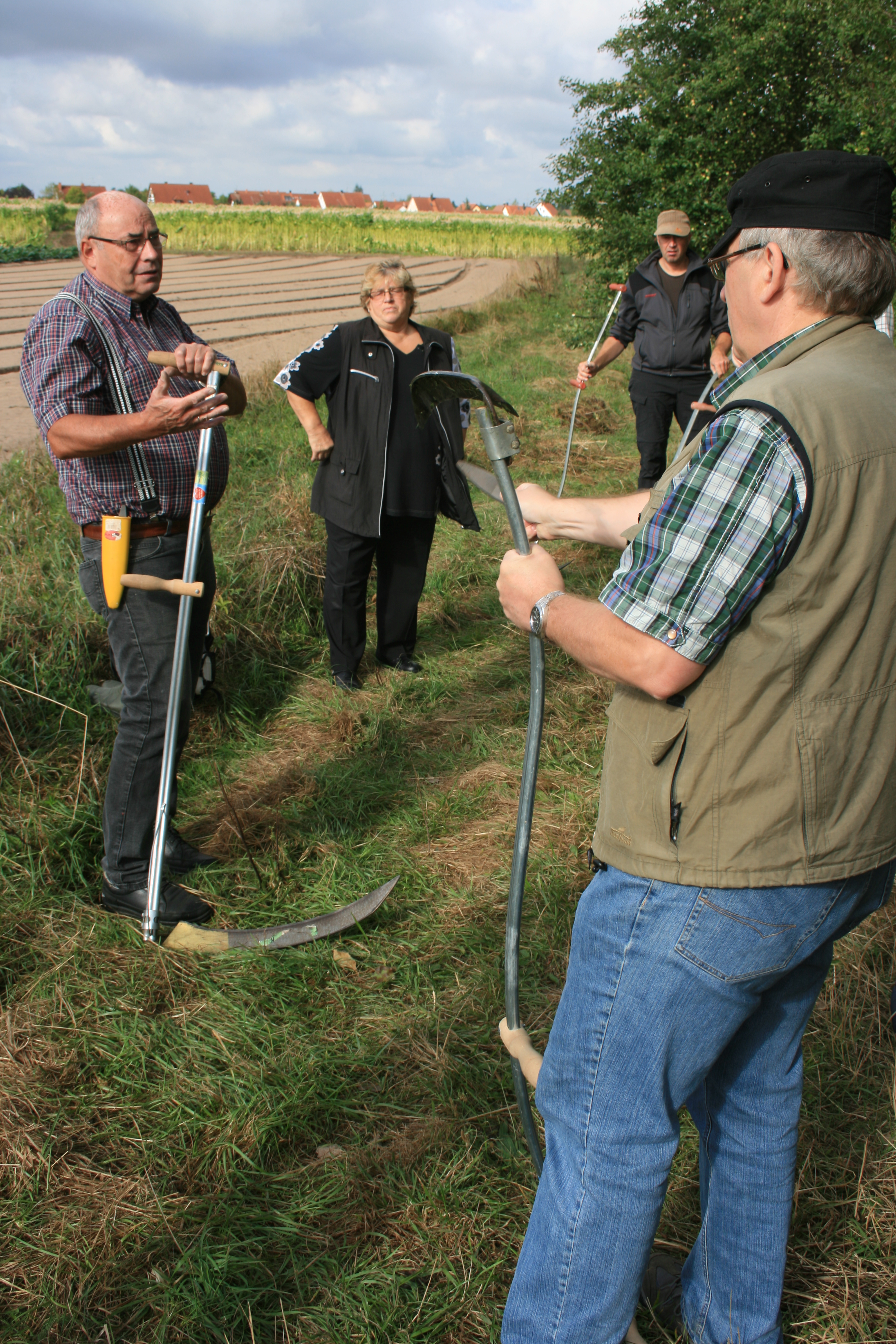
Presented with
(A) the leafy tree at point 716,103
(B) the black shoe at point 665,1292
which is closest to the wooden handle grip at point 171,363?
(B) the black shoe at point 665,1292

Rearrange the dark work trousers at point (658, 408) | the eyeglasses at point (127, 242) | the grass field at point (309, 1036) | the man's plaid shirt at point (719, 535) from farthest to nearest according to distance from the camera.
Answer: the dark work trousers at point (658, 408)
the eyeglasses at point (127, 242)
the grass field at point (309, 1036)
the man's plaid shirt at point (719, 535)

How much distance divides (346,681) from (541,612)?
11.2ft

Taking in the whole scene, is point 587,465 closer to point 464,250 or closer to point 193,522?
point 193,522

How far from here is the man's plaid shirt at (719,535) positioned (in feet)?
3.77

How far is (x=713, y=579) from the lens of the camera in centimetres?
118

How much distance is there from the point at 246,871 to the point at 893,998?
2138mm

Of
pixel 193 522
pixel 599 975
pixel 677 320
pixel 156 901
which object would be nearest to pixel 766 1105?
pixel 599 975

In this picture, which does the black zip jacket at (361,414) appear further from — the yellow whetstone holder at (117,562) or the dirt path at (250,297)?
the dirt path at (250,297)

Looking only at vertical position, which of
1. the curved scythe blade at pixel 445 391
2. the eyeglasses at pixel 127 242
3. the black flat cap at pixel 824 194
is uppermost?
the eyeglasses at pixel 127 242

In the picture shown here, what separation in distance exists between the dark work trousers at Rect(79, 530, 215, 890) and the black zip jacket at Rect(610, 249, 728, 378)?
393cm

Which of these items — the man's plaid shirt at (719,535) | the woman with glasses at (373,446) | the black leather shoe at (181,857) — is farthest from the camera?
the woman with glasses at (373,446)

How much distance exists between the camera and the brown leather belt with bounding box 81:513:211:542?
9.57 feet

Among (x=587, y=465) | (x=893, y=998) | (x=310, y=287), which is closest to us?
(x=893, y=998)

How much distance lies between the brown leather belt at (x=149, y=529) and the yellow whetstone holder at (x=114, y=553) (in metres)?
0.07
